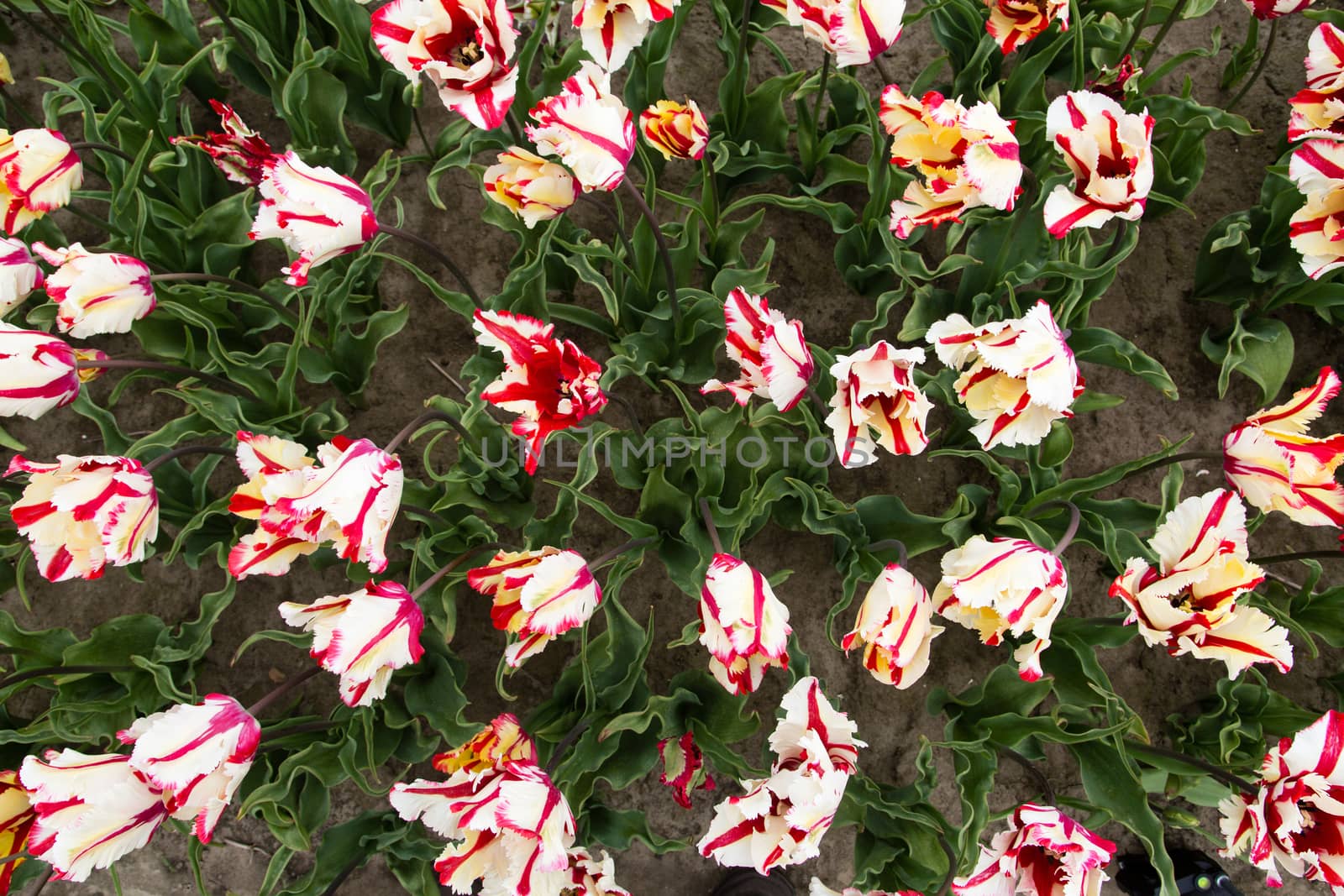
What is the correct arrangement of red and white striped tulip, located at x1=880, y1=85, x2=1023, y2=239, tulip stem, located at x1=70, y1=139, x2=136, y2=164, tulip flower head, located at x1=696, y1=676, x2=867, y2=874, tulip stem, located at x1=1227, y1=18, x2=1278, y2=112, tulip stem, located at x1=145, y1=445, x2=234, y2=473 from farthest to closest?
1. tulip stem, located at x1=1227, y1=18, x2=1278, y2=112
2. tulip stem, located at x1=70, y1=139, x2=136, y2=164
3. tulip stem, located at x1=145, y1=445, x2=234, y2=473
4. red and white striped tulip, located at x1=880, y1=85, x2=1023, y2=239
5. tulip flower head, located at x1=696, y1=676, x2=867, y2=874

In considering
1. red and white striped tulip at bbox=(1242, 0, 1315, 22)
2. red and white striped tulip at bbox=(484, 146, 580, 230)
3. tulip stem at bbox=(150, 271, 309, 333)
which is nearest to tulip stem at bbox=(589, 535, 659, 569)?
red and white striped tulip at bbox=(484, 146, 580, 230)

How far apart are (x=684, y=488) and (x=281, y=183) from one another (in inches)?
33.3

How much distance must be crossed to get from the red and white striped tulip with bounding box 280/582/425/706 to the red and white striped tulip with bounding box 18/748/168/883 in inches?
11.3

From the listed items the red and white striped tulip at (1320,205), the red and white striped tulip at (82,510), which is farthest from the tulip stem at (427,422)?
the red and white striped tulip at (1320,205)

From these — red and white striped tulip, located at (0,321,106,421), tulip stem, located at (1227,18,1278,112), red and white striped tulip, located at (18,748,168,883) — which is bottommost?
red and white striped tulip, located at (18,748,168,883)

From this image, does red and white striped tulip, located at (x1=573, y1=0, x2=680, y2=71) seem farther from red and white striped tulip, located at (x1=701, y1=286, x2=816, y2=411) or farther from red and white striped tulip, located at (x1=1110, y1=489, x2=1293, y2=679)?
red and white striped tulip, located at (x1=1110, y1=489, x2=1293, y2=679)

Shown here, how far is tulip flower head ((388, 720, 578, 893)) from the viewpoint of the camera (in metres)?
1.11

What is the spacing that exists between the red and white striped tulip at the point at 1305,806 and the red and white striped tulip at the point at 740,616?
2.21ft

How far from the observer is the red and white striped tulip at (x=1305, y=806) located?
43.5 inches

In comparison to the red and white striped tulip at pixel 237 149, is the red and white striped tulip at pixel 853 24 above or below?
above

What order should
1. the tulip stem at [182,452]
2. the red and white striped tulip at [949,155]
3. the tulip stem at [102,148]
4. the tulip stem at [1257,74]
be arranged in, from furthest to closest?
the tulip stem at [1257,74]
the tulip stem at [102,148]
the tulip stem at [182,452]
the red and white striped tulip at [949,155]

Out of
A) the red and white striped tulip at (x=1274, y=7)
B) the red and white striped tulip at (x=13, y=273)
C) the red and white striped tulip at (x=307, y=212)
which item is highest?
the red and white striped tulip at (x=1274, y=7)

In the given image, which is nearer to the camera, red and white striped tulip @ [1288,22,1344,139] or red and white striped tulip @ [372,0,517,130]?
red and white striped tulip @ [372,0,517,130]

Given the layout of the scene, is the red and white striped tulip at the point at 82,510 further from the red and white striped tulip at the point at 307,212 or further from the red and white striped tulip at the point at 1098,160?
the red and white striped tulip at the point at 1098,160
